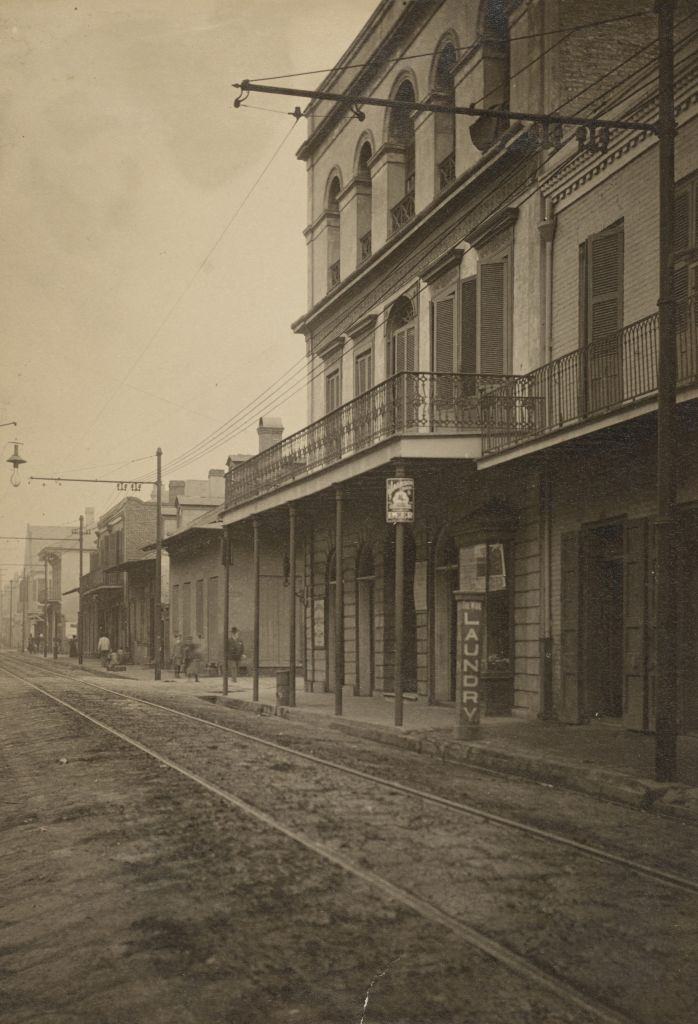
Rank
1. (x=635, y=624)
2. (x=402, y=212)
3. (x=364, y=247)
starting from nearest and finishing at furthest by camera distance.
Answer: (x=635, y=624)
(x=402, y=212)
(x=364, y=247)

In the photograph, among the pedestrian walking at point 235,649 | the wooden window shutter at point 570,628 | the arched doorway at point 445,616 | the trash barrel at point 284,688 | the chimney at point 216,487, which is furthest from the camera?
the chimney at point 216,487

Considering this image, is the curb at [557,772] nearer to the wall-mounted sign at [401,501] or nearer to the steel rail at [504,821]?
the steel rail at [504,821]

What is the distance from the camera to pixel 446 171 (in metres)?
19.1

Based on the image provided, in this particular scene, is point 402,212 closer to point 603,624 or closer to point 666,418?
point 603,624

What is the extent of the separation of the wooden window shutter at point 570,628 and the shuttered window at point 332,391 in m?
10.6

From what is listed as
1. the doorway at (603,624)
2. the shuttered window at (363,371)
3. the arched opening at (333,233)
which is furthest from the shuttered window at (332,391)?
the doorway at (603,624)

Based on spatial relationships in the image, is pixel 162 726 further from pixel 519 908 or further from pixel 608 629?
pixel 519 908

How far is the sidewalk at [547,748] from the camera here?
8.94 m

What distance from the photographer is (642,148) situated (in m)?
12.9

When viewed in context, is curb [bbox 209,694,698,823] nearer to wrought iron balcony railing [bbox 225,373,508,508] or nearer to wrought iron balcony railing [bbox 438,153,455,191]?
wrought iron balcony railing [bbox 225,373,508,508]

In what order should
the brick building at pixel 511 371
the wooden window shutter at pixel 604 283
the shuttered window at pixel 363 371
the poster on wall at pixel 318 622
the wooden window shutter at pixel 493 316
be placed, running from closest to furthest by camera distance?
the brick building at pixel 511 371 → the wooden window shutter at pixel 604 283 → the wooden window shutter at pixel 493 316 → the shuttered window at pixel 363 371 → the poster on wall at pixel 318 622

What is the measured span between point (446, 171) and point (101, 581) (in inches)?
1725

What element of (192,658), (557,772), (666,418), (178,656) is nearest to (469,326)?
(666,418)

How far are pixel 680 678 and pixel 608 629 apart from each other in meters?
1.90
